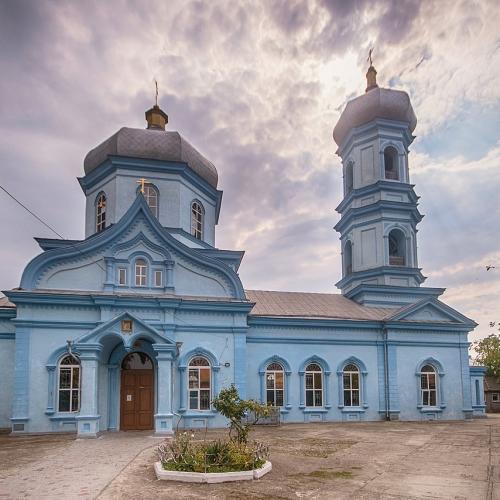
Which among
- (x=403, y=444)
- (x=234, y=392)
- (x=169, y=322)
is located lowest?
(x=403, y=444)

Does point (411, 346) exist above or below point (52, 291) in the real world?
below

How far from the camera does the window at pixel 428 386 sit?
2248 centimetres

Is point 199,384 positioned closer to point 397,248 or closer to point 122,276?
point 122,276

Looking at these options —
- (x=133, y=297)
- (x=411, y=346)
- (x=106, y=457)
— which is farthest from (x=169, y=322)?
(x=411, y=346)

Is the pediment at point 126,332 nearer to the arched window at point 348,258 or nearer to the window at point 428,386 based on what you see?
the window at point 428,386

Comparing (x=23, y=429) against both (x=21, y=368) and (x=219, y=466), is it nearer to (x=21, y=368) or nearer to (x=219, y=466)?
(x=21, y=368)

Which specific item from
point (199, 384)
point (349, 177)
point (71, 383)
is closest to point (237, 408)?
point (199, 384)

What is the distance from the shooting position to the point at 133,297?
18.6 meters

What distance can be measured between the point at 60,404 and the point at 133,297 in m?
4.12

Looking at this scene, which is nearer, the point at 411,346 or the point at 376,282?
the point at 411,346

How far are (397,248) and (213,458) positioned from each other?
17.6m

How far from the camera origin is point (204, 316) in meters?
19.7

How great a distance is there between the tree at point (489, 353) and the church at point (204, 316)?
20.6 m

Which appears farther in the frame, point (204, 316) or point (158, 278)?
point (204, 316)
